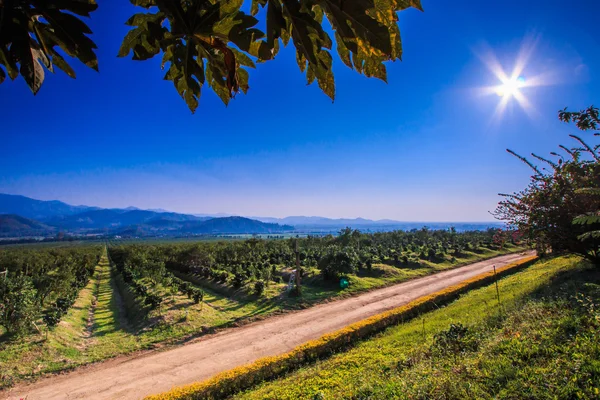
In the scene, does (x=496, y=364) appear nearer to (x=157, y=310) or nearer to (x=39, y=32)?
(x=39, y=32)

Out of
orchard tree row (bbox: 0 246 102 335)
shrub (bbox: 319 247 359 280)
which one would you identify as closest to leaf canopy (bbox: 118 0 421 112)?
orchard tree row (bbox: 0 246 102 335)

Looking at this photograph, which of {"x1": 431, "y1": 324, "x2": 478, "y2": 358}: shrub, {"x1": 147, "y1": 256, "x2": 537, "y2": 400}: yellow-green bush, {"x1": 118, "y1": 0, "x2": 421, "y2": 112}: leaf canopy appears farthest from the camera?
{"x1": 147, "y1": 256, "x2": 537, "y2": 400}: yellow-green bush

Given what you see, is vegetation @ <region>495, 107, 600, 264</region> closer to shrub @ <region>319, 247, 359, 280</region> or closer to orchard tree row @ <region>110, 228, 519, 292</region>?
orchard tree row @ <region>110, 228, 519, 292</region>

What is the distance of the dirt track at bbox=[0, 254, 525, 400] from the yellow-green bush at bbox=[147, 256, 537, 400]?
5.78 ft

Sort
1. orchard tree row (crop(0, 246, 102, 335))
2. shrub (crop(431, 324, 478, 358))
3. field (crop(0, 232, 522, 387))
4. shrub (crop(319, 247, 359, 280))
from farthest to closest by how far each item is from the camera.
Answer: shrub (crop(319, 247, 359, 280))
orchard tree row (crop(0, 246, 102, 335))
field (crop(0, 232, 522, 387))
shrub (crop(431, 324, 478, 358))

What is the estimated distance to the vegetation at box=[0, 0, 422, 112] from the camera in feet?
3.01

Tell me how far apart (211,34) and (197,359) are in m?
12.6

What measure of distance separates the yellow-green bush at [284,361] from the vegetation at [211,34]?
29.2ft

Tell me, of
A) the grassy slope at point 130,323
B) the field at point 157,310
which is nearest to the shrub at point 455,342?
the field at point 157,310

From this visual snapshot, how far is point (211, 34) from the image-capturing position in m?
0.96

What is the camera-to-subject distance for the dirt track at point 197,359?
29.5 ft

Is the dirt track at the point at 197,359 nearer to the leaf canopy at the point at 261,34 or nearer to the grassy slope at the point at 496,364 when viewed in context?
the grassy slope at the point at 496,364

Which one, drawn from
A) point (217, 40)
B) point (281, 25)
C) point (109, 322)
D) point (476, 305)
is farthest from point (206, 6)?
point (109, 322)

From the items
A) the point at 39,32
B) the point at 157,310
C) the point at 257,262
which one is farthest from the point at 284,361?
the point at 257,262
